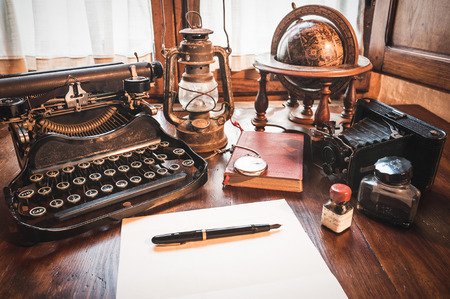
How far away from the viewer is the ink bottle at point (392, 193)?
2.90 feet

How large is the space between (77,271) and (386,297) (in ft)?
2.13

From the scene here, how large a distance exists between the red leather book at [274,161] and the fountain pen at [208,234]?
0.20 meters

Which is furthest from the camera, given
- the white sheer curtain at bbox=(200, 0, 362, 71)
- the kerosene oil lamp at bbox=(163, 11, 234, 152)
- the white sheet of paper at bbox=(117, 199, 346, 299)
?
the white sheer curtain at bbox=(200, 0, 362, 71)

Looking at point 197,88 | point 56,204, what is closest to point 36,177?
point 56,204

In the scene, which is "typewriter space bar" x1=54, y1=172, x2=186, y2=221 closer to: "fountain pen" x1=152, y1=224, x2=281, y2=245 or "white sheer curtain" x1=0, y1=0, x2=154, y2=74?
"fountain pen" x1=152, y1=224, x2=281, y2=245

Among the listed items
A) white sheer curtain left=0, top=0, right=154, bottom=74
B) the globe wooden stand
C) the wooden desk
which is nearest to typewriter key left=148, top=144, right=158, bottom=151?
the wooden desk

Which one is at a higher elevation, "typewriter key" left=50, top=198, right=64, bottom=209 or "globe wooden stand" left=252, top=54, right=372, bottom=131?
"globe wooden stand" left=252, top=54, right=372, bottom=131

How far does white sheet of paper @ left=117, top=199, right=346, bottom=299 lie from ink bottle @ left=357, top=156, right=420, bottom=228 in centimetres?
21

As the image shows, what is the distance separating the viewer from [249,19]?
1.96m

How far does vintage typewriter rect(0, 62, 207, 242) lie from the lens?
37.9 inches

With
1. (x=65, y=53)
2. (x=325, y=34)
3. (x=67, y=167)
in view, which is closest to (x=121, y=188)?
(x=67, y=167)

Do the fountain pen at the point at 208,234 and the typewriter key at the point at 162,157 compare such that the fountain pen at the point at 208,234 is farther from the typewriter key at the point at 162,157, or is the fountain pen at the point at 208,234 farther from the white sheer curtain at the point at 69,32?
the white sheer curtain at the point at 69,32

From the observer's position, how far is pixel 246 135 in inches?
54.8

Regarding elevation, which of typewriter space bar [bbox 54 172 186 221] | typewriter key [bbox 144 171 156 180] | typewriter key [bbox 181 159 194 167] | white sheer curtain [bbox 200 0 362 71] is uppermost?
white sheer curtain [bbox 200 0 362 71]
